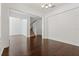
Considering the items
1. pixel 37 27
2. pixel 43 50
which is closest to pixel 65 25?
pixel 43 50

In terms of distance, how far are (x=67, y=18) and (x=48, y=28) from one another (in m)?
1.61

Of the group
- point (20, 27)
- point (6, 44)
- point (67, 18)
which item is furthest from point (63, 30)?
point (20, 27)

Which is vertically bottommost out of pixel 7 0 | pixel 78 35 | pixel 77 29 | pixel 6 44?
pixel 6 44

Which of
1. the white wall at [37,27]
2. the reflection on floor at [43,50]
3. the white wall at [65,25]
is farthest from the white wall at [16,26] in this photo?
the reflection on floor at [43,50]

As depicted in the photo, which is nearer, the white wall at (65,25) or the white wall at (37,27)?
the white wall at (65,25)

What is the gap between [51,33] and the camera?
4.89 metres

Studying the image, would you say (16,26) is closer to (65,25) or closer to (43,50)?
(65,25)

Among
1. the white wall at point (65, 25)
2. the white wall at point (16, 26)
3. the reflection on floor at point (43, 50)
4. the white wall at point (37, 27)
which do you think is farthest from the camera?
the white wall at point (37, 27)

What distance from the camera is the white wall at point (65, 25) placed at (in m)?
3.37

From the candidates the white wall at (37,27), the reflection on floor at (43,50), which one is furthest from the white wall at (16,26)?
the reflection on floor at (43,50)

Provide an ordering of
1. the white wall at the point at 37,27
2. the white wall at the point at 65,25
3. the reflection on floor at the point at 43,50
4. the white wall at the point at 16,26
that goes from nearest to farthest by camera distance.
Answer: the reflection on floor at the point at 43,50
the white wall at the point at 65,25
the white wall at the point at 16,26
the white wall at the point at 37,27

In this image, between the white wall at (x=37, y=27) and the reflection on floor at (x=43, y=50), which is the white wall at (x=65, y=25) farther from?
the white wall at (x=37, y=27)

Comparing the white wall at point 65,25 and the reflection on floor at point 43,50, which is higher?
the white wall at point 65,25

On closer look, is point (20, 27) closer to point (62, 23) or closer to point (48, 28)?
point (48, 28)
